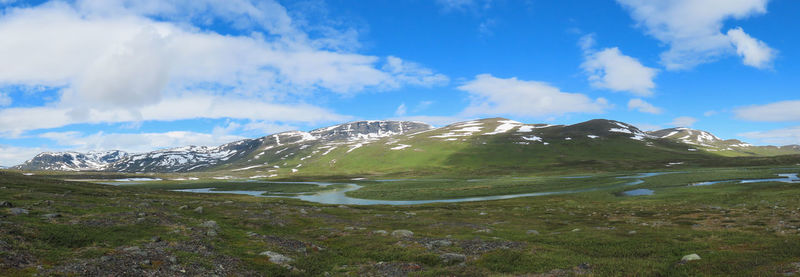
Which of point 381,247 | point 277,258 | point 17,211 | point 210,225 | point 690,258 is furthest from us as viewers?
point 210,225

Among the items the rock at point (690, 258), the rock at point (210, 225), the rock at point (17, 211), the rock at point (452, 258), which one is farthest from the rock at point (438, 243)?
the rock at point (17, 211)

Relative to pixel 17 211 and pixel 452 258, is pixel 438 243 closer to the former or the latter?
pixel 452 258

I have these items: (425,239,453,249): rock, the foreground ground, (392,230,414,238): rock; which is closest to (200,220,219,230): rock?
the foreground ground

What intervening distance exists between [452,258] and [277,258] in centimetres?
1243

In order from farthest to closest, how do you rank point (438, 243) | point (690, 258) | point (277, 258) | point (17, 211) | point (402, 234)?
point (402, 234), point (438, 243), point (17, 211), point (277, 258), point (690, 258)

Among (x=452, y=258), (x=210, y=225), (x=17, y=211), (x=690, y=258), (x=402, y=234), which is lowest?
(x=402, y=234)

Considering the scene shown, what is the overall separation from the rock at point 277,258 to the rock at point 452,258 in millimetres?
10790

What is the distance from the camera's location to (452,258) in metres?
25.2

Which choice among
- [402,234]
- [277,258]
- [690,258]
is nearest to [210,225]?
[277,258]

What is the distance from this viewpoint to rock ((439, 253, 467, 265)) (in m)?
24.7

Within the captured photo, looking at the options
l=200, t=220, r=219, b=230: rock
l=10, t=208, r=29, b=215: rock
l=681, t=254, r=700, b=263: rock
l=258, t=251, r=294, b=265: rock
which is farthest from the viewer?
l=200, t=220, r=219, b=230: rock

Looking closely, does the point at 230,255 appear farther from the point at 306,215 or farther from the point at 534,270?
the point at 306,215

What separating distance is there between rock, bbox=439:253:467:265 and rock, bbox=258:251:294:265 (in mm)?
10790

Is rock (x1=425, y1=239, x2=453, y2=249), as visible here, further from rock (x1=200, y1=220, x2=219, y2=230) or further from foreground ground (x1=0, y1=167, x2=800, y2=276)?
rock (x1=200, y1=220, x2=219, y2=230)
